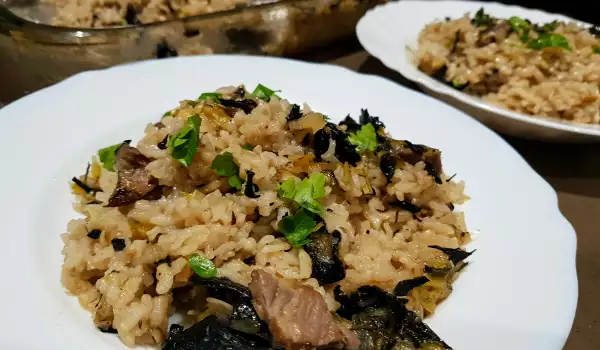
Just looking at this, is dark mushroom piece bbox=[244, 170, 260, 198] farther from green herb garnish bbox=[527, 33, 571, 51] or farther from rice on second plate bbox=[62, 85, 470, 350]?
green herb garnish bbox=[527, 33, 571, 51]

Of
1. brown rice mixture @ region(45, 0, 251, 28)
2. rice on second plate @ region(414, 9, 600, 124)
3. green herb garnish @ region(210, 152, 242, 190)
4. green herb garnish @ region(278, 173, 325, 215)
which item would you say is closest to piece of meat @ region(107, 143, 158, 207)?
green herb garnish @ region(210, 152, 242, 190)

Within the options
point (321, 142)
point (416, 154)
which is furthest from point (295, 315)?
point (416, 154)

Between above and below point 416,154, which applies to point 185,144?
above

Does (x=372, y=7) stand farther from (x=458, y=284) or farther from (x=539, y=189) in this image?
(x=458, y=284)

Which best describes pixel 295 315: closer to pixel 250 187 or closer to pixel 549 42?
pixel 250 187

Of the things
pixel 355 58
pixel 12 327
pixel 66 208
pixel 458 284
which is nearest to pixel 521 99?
pixel 355 58

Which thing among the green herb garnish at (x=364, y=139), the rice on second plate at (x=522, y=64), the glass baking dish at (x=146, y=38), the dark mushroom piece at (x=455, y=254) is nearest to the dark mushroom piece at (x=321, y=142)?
the green herb garnish at (x=364, y=139)

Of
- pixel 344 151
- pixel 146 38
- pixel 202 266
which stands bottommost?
pixel 202 266
